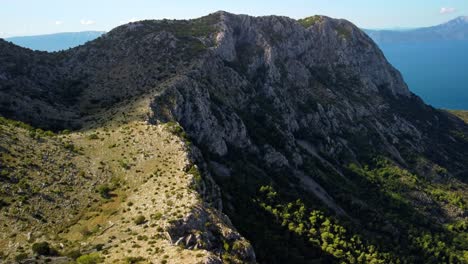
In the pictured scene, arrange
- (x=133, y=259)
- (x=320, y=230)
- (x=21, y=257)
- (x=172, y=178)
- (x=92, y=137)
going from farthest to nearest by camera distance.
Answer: (x=320, y=230) → (x=92, y=137) → (x=172, y=178) → (x=21, y=257) → (x=133, y=259)

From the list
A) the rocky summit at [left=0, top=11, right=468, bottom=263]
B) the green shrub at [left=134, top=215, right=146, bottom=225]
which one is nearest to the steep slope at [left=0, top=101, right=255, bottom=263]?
the green shrub at [left=134, top=215, right=146, bottom=225]

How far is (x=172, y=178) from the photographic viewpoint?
76750 millimetres

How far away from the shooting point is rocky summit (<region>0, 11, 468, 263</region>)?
60.1 m

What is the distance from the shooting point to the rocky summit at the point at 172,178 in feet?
197

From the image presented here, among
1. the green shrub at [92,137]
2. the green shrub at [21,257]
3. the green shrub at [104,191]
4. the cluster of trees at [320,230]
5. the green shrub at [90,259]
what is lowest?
the cluster of trees at [320,230]

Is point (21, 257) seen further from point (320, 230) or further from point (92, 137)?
point (320, 230)

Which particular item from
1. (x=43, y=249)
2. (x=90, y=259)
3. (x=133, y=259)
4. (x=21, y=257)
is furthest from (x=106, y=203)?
(x=133, y=259)

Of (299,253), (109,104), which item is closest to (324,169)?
(299,253)

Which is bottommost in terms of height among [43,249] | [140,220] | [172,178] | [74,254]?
[43,249]

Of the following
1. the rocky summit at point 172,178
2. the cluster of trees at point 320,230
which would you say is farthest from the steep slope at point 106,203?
the cluster of trees at point 320,230

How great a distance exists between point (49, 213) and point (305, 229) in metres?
78.7

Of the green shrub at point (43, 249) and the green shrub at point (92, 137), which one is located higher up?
the green shrub at point (92, 137)

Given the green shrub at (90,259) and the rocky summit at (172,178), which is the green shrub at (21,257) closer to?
the rocky summit at (172,178)

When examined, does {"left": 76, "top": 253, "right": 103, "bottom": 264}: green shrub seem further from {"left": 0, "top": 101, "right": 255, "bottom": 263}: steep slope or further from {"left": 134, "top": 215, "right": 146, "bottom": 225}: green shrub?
{"left": 134, "top": 215, "right": 146, "bottom": 225}: green shrub
